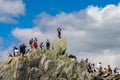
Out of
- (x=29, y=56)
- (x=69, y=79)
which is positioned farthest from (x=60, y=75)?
(x=29, y=56)

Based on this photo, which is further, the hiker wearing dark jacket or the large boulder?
the large boulder

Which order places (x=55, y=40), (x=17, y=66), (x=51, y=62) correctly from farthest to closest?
(x=55, y=40) < (x=51, y=62) < (x=17, y=66)

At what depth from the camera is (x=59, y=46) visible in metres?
105

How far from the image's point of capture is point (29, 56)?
95.4 meters

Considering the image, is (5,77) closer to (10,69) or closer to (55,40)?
(10,69)

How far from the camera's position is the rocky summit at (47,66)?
3659 inches

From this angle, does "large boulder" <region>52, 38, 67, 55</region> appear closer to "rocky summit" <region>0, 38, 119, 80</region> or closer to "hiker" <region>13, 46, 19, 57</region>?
"rocky summit" <region>0, 38, 119, 80</region>

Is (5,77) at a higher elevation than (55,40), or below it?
below

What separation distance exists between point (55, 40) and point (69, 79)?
12.0 metres

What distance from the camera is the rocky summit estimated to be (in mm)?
92938

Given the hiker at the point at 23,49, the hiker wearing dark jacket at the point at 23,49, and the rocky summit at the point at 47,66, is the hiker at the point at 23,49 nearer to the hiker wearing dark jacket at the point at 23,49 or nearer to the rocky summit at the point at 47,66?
the hiker wearing dark jacket at the point at 23,49

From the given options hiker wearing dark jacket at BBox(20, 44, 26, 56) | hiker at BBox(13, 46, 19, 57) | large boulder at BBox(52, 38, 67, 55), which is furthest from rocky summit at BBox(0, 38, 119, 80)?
hiker wearing dark jacket at BBox(20, 44, 26, 56)

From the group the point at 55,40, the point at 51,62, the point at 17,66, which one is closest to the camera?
the point at 17,66

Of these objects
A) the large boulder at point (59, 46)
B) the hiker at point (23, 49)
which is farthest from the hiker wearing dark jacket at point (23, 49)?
the large boulder at point (59, 46)
